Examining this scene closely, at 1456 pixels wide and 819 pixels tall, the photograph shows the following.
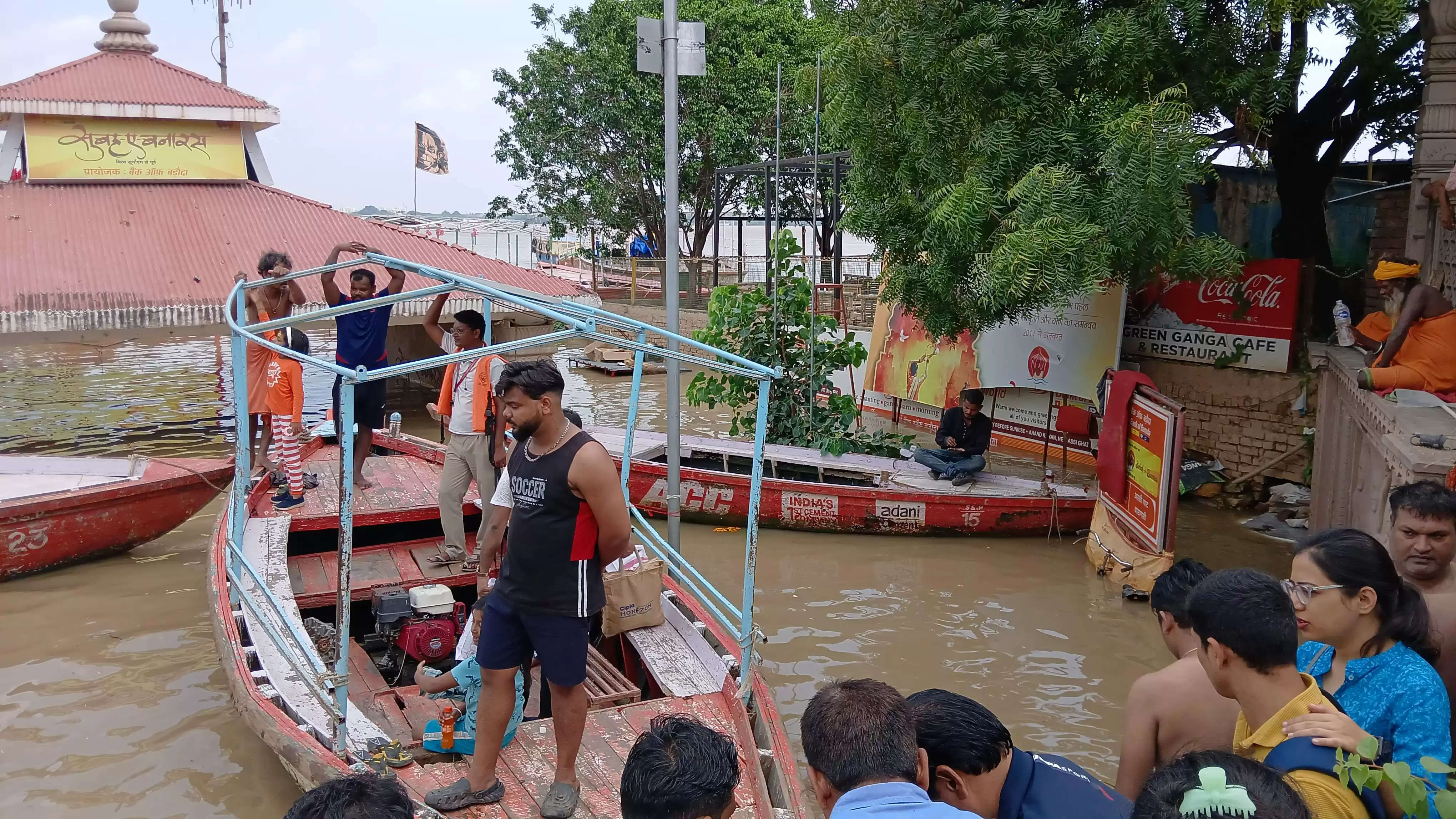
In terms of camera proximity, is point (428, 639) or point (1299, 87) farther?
point (1299, 87)

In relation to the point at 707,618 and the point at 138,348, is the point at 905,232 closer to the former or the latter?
the point at 707,618

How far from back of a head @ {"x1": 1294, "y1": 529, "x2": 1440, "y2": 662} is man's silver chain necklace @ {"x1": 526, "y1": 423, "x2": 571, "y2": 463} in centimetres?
250

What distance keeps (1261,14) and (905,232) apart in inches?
144

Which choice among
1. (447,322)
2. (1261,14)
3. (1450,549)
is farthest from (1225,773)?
(447,322)

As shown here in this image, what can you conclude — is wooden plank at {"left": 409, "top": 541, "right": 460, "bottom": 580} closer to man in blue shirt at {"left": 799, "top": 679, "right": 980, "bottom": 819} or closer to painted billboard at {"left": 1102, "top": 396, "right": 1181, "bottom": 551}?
man in blue shirt at {"left": 799, "top": 679, "right": 980, "bottom": 819}

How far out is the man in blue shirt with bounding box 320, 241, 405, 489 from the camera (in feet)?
23.5

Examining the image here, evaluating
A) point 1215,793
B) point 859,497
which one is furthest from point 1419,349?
point 1215,793

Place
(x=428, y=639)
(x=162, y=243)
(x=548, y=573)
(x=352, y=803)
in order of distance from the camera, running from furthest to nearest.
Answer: (x=162, y=243) → (x=428, y=639) → (x=548, y=573) → (x=352, y=803)

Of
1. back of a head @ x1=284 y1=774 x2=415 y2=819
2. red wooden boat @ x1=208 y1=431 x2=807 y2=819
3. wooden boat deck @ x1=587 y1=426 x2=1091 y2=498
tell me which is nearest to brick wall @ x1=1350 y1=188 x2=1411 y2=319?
wooden boat deck @ x1=587 y1=426 x2=1091 y2=498

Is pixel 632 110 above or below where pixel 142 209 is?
above

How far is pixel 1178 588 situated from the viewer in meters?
3.05

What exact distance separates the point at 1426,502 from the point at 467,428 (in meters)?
5.26

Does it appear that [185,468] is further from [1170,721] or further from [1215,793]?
[1215,793]

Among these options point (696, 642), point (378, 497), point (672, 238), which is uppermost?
point (672, 238)
